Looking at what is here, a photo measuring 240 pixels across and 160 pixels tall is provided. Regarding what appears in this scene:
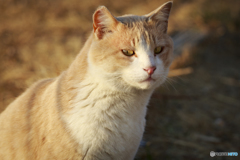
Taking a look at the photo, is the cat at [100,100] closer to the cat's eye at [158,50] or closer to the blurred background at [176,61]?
the cat's eye at [158,50]

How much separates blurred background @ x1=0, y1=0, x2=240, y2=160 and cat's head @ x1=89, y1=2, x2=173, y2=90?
0.49m

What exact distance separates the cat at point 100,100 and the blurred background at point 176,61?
576 millimetres

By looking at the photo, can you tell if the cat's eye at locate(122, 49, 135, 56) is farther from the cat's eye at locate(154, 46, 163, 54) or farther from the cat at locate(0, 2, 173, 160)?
the cat's eye at locate(154, 46, 163, 54)

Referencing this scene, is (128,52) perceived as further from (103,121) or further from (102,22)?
(103,121)

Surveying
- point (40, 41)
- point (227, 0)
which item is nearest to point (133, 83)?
point (40, 41)

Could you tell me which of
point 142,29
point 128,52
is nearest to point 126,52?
point 128,52

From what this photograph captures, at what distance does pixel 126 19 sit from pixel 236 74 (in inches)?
132

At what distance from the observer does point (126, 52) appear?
1.92 metres

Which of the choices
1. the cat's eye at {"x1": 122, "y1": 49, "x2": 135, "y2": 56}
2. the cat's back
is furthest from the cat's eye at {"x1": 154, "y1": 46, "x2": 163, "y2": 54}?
the cat's back

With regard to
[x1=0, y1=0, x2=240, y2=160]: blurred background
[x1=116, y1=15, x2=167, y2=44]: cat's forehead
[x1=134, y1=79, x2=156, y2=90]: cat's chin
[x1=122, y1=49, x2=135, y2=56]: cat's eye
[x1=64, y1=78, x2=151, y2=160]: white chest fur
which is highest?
[x1=116, y1=15, x2=167, y2=44]: cat's forehead

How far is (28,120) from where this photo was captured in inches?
82.5

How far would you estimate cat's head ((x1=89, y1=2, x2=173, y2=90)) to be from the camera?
1.85 meters

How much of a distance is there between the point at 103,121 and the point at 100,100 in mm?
171

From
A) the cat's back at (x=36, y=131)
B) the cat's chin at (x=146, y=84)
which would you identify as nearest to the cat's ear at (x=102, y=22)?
the cat's chin at (x=146, y=84)
